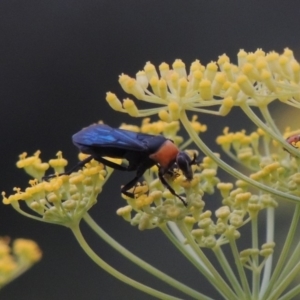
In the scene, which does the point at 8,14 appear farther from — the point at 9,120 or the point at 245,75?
the point at 245,75

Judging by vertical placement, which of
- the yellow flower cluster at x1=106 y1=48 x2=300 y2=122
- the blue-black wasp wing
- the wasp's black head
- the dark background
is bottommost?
the dark background

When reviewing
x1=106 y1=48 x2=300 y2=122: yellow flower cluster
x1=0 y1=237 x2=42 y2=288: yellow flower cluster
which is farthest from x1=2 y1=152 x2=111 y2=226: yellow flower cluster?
x1=0 y1=237 x2=42 y2=288: yellow flower cluster

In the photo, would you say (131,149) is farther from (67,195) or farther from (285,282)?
(285,282)

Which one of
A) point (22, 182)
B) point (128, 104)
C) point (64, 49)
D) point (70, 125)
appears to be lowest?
point (22, 182)

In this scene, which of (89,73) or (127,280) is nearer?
(127,280)

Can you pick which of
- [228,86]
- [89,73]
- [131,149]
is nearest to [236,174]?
[228,86]

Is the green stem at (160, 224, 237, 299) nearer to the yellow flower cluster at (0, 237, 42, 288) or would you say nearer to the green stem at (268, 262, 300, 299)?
the green stem at (268, 262, 300, 299)

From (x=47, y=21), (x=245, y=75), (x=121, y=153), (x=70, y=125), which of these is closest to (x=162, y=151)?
(x=121, y=153)
